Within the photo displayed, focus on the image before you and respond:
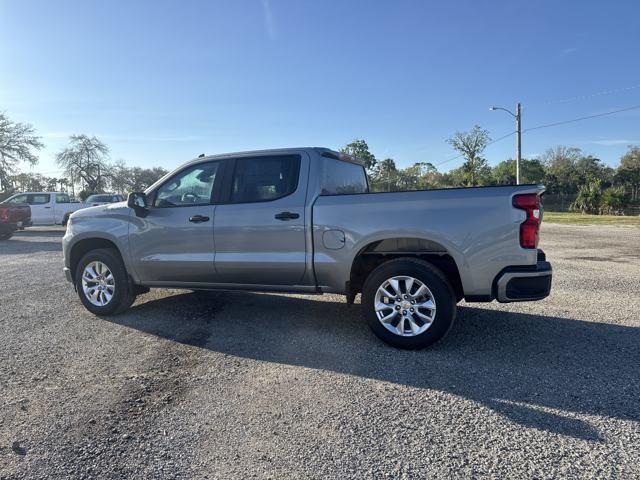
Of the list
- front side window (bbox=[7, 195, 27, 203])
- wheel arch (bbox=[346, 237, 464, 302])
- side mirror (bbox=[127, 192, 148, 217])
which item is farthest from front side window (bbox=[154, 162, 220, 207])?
front side window (bbox=[7, 195, 27, 203])

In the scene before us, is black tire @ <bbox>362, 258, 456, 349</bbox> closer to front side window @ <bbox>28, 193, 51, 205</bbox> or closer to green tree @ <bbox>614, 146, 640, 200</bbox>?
front side window @ <bbox>28, 193, 51, 205</bbox>

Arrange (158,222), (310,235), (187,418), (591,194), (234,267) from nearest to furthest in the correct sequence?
(187,418) < (310,235) < (234,267) < (158,222) < (591,194)

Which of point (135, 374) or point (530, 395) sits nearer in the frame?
point (530, 395)

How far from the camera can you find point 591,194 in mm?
34688

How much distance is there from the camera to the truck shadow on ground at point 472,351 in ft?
10.6

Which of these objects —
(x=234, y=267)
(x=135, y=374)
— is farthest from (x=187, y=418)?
(x=234, y=267)

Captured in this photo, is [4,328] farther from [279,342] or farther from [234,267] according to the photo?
[279,342]

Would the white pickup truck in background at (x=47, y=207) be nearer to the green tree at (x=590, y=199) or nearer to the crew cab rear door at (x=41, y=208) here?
the crew cab rear door at (x=41, y=208)

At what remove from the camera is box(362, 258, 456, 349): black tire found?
4074mm

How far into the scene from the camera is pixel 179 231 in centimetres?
516

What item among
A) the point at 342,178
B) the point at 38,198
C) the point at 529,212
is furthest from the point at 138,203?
the point at 38,198

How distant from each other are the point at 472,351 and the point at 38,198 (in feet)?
74.0

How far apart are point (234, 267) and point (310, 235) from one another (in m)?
0.98

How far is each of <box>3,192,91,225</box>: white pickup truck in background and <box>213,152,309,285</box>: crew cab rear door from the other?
19.4 m
